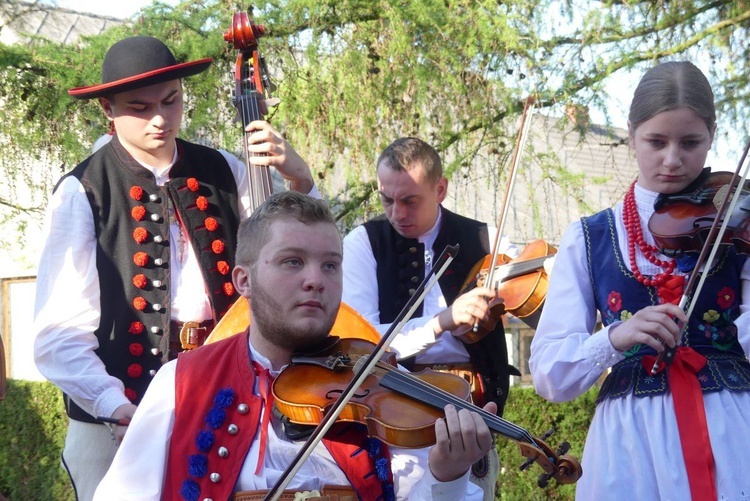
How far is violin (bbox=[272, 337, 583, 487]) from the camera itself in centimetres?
229

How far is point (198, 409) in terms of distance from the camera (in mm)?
2469

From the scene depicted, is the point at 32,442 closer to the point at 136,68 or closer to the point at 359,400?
the point at 136,68

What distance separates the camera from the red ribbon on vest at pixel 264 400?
245cm

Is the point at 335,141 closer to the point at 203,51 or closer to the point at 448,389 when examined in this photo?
the point at 203,51

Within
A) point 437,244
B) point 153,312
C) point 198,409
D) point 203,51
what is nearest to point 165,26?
point 203,51

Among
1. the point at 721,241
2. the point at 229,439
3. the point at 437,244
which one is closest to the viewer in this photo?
the point at 229,439

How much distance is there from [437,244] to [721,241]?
1.71m

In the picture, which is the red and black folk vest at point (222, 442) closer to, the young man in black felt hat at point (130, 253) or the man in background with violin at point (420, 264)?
the young man in black felt hat at point (130, 253)

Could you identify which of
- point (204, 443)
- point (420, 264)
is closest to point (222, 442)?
point (204, 443)

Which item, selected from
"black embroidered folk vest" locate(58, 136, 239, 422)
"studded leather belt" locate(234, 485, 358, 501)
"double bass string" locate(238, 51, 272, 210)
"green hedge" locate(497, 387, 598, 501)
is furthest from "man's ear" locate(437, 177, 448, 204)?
"green hedge" locate(497, 387, 598, 501)

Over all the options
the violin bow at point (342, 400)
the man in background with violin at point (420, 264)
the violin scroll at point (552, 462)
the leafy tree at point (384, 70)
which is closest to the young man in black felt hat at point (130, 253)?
the man in background with violin at point (420, 264)

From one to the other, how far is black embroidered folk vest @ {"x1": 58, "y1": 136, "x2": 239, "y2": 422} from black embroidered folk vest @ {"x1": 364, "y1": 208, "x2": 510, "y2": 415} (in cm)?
82

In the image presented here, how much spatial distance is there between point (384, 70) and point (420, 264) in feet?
7.40

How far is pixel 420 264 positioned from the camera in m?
4.20
